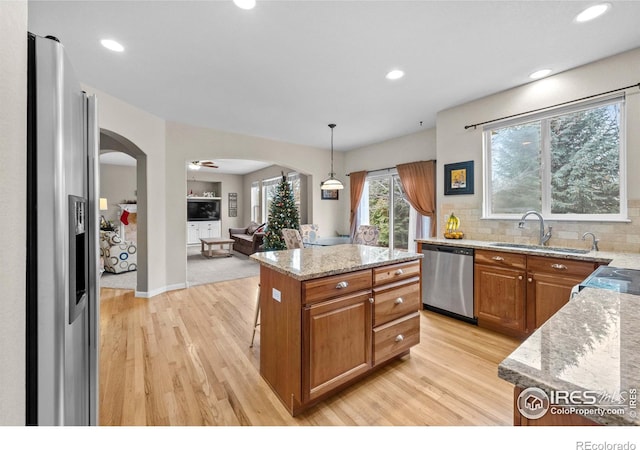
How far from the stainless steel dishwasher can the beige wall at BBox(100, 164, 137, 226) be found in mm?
9045

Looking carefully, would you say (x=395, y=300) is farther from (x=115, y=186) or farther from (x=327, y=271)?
(x=115, y=186)

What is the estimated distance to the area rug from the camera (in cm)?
480

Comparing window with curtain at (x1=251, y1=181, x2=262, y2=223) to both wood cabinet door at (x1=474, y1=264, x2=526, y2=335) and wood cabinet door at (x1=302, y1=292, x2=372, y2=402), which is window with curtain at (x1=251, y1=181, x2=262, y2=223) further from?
wood cabinet door at (x1=302, y1=292, x2=372, y2=402)

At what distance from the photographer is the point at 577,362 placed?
0.59m

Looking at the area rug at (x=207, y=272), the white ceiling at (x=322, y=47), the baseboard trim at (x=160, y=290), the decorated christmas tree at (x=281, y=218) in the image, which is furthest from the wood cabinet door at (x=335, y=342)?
the decorated christmas tree at (x=281, y=218)

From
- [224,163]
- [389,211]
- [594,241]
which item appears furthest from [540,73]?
[224,163]

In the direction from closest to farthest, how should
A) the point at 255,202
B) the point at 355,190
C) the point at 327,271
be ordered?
the point at 327,271 < the point at 355,190 < the point at 255,202

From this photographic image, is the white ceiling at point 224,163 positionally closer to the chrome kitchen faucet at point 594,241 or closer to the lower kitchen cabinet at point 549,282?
the lower kitchen cabinet at point 549,282

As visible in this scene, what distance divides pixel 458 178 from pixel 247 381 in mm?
3394

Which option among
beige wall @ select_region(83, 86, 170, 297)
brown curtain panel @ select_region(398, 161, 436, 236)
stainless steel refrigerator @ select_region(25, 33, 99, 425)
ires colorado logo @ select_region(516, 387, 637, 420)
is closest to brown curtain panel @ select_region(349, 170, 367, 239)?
brown curtain panel @ select_region(398, 161, 436, 236)

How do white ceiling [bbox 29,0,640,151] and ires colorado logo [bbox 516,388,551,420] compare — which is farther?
white ceiling [bbox 29,0,640,151]

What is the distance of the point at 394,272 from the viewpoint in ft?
6.82
